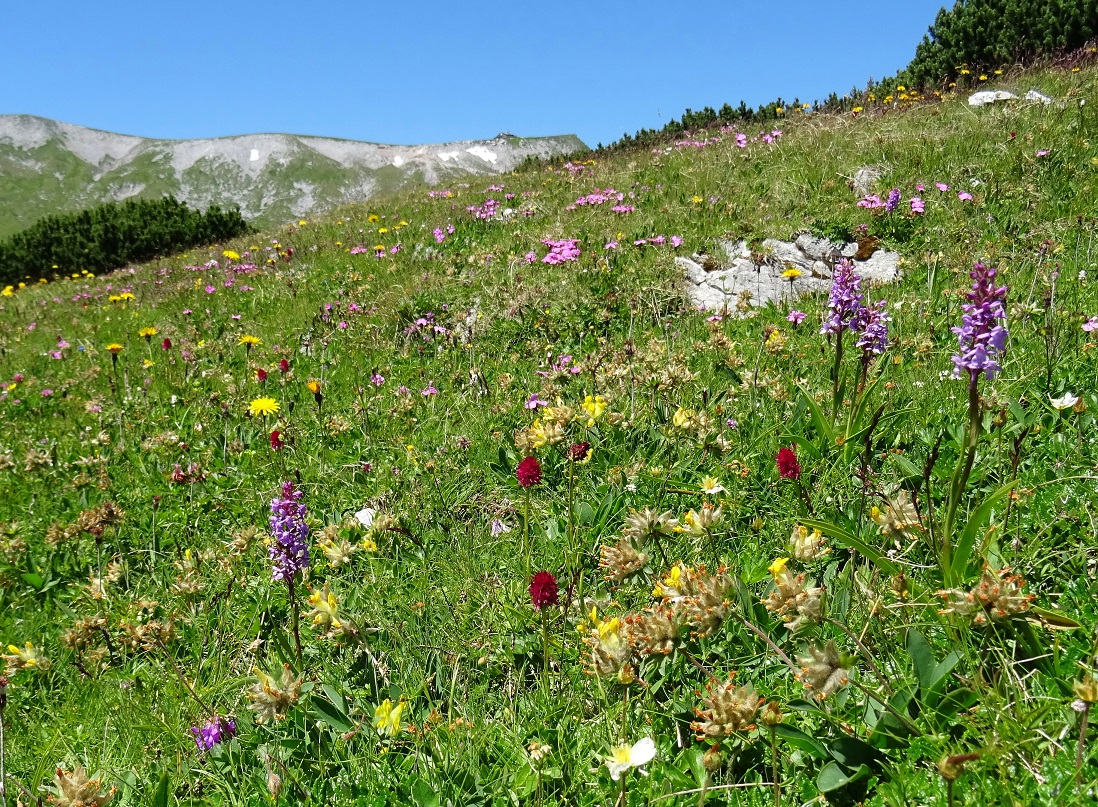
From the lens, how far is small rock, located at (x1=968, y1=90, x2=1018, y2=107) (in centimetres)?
929

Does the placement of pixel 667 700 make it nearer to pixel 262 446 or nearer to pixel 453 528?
pixel 453 528

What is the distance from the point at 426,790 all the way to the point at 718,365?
10.4 feet

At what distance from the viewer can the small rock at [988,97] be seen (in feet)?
30.5

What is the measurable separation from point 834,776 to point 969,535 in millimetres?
743

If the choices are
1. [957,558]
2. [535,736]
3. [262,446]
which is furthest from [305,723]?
[262,446]

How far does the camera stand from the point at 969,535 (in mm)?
1757

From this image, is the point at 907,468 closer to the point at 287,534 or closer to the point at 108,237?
the point at 287,534

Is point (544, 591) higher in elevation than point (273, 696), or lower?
higher

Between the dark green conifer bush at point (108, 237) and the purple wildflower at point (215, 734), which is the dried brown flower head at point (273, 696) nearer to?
the purple wildflower at point (215, 734)

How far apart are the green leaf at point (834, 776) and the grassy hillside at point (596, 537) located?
1 cm

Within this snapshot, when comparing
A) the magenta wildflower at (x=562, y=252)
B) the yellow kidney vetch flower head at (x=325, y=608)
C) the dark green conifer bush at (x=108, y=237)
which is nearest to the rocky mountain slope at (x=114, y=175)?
the dark green conifer bush at (x=108, y=237)

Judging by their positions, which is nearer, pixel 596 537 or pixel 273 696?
pixel 273 696

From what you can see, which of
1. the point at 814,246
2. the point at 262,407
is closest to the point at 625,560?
the point at 262,407

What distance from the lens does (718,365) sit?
425cm
